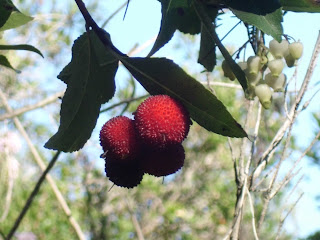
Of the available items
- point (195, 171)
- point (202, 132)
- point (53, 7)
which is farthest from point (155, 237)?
point (53, 7)

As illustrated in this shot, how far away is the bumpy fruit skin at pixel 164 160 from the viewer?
718 mm

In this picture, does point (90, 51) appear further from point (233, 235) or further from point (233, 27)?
point (233, 235)

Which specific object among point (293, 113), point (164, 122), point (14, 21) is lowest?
point (293, 113)

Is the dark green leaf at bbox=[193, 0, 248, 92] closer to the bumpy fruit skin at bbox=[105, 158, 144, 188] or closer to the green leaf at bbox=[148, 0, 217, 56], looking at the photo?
the green leaf at bbox=[148, 0, 217, 56]

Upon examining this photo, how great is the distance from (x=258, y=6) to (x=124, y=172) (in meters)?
0.27

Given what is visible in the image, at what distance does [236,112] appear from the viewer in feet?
10.2

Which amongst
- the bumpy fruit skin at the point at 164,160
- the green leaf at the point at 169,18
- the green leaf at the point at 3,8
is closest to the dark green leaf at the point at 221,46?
the green leaf at the point at 169,18

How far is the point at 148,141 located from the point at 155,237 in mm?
2408

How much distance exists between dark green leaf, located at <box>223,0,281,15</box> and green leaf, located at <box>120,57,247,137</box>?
0.14 metres

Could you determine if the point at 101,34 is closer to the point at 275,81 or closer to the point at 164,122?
the point at 164,122

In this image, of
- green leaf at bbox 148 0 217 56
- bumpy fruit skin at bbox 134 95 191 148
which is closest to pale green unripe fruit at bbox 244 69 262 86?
green leaf at bbox 148 0 217 56

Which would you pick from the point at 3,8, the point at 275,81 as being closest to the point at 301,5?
the point at 275,81

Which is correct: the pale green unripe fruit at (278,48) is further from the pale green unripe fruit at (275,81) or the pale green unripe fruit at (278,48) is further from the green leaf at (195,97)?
the green leaf at (195,97)

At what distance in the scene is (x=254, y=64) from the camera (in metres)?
1.01
